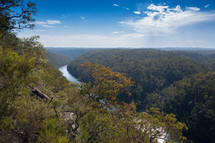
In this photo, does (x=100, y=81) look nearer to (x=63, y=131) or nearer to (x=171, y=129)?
(x=63, y=131)

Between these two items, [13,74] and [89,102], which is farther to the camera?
[89,102]

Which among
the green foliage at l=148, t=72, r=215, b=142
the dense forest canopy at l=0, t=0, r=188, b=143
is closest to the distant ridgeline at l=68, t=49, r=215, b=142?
the green foliage at l=148, t=72, r=215, b=142

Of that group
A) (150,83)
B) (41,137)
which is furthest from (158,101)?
(41,137)

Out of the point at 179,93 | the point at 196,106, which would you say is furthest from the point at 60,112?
the point at 179,93

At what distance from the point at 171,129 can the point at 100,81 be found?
6.84 metres

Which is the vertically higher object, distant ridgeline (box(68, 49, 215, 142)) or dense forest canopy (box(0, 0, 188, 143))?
dense forest canopy (box(0, 0, 188, 143))

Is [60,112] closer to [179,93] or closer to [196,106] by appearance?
[196,106]

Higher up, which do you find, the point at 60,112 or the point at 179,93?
the point at 60,112

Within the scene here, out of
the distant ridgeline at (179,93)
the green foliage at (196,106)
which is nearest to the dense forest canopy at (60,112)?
the distant ridgeline at (179,93)

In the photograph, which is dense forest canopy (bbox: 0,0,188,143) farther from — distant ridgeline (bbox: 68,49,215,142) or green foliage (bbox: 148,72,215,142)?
green foliage (bbox: 148,72,215,142)

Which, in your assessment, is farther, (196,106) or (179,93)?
(179,93)

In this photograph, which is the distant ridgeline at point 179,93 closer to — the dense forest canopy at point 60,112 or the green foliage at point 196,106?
the green foliage at point 196,106

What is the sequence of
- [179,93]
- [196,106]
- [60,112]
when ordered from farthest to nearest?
1. [179,93]
2. [196,106]
3. [60,112]

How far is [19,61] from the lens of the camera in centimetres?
557
